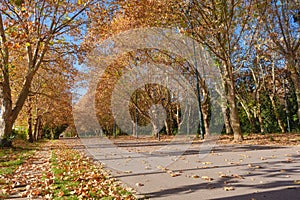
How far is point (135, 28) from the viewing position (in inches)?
566

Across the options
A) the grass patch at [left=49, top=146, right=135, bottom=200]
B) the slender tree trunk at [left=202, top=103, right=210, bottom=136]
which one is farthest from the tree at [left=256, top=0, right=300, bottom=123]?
the grass patch at [left=49, top=146, right=135, bottom=200]

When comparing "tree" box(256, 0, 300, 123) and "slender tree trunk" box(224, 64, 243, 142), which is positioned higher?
"tree" box(256, 0, 300, 123)

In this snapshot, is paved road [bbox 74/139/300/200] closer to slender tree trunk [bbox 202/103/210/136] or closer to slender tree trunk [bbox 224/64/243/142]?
slender tree trunk [bbox 224/64/243/142]

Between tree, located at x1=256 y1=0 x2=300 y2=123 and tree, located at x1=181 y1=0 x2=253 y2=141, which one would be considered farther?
tree, located at x1=256 y1=0 x2=300 y2=123

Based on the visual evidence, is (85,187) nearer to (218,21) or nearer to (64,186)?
(64,186)

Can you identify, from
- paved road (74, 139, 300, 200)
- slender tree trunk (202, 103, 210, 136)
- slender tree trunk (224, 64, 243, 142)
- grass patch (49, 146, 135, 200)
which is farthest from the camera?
slender tree trunk (202, 103, 210, 136)

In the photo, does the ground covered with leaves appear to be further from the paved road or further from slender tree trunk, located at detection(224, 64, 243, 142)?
slender tree trunk, located at detection(224, 64, 243, 142)

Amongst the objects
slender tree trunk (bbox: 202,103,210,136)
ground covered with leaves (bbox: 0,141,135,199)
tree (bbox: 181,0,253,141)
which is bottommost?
ground covered with leaves (bbox: 0,141,135,199)

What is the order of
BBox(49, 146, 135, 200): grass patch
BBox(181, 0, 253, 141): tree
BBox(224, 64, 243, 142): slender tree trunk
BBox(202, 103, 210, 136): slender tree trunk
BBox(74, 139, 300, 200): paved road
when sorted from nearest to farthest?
1. BBox(74, 139, 300, 200): paved road
2. BBox(49, 146, 135, 200): grass patch
3. BBox(181, 0, 253, 141): tree
4. BBox(224, 64, 243, 142): slender tree trunk
5. BBox(202, 103, 210, 136): slender tree trunk

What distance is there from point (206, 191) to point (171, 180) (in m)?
0.99

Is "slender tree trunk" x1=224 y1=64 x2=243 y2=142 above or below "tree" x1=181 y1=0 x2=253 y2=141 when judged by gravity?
below

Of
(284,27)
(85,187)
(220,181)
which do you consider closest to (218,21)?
(284,27)

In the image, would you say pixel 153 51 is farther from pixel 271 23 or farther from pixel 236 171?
pixel 236 171

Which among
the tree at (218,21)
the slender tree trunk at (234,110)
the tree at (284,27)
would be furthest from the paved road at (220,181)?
the tree at (284,27)
